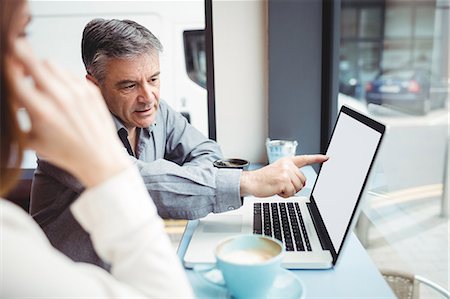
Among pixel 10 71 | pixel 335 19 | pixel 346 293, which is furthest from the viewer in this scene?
pixel 335 19

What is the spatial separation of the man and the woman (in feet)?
1.52

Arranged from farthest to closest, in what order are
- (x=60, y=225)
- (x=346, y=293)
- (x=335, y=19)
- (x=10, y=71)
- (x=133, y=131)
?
(x=335, y=19)
(x=133, y=131)
(x=60, y=225)
(x=346, y=293)
(x=10, y=71)

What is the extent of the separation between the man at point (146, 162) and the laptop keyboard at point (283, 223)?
3.3 inches

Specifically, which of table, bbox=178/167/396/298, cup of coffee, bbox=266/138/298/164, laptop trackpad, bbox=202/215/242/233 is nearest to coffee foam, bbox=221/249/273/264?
table, bbox=178/167/396/298

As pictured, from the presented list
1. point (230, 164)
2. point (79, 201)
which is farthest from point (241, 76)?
point (79, 201)

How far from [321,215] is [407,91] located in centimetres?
627

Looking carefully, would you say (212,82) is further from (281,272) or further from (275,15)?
(281,272)

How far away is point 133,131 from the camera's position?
143 centimetres

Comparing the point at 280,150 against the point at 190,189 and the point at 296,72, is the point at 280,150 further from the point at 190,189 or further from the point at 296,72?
the point at 190,189

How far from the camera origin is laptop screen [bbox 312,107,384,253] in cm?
84

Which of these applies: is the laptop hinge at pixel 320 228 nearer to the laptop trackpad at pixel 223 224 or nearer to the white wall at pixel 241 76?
the laptop trackpad at pixel 223 224

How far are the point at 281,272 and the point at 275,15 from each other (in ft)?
3.88

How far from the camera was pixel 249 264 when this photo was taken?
69cm

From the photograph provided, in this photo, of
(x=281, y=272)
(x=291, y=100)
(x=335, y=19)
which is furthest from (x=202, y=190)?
(x=335, y=19)
